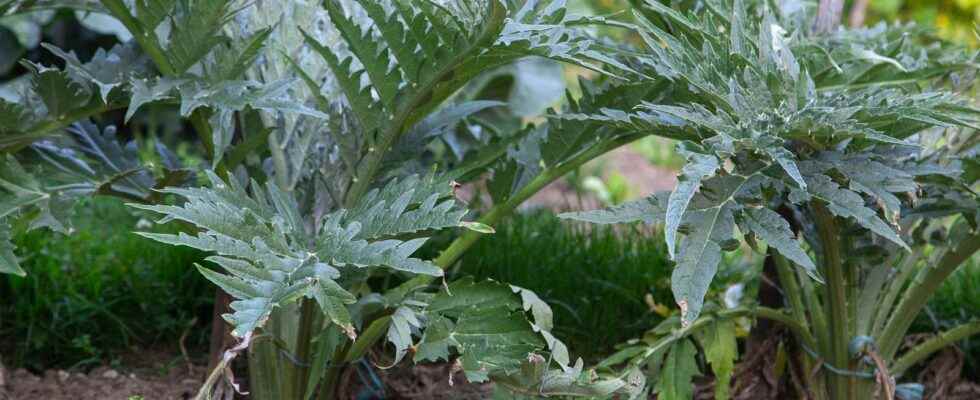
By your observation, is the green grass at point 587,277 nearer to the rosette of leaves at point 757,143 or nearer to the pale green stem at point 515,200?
the pale green stem at point 515,200

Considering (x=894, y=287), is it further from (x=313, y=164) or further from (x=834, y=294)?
(x=313, y=164)

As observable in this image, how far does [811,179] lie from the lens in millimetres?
1564

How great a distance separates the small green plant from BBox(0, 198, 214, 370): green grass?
1119 millimetres

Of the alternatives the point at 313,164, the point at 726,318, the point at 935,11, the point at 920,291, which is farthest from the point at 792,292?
the point at 935,11

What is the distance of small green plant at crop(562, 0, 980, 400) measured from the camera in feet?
4.89

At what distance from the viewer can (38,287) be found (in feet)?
8.07

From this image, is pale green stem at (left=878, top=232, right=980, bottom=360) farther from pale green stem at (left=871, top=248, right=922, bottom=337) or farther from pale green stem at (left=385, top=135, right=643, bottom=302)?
pale green stem at (left=385, top=135, right=643, bottom=302)

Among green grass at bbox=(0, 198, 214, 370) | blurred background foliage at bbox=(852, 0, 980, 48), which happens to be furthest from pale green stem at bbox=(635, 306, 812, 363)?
blurred background foliage at bbox=(852, 0, 980, 48)

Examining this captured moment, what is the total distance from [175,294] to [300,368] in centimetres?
79

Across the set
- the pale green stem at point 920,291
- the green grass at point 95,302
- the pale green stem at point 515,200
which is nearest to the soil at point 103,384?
the green grass at point 95,302

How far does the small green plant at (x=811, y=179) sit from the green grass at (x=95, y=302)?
3.67 ft

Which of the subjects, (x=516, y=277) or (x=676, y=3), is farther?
(x=516, y=277)

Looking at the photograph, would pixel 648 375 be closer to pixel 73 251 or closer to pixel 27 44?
pixel 73 251

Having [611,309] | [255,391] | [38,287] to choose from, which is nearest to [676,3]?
[611,309]
